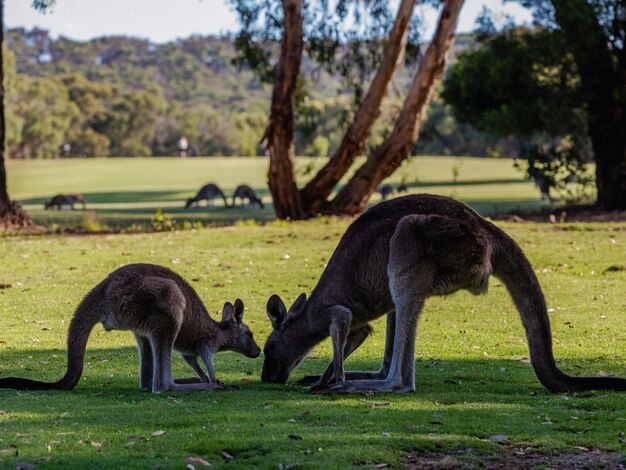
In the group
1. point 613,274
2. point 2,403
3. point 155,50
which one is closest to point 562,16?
point 613,274

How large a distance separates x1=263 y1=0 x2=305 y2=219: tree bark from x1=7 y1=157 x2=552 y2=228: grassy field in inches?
229

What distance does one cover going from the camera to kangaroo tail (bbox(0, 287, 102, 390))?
7574mm

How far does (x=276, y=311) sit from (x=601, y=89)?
20.8 m

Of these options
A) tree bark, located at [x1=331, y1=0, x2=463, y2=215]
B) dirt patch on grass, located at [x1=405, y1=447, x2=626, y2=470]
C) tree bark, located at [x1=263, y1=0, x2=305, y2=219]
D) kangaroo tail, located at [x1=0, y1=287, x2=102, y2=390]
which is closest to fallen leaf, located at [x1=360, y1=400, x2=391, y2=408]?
dirt patch on grass, located at [x1=405, y1=447, x2=626, y2=470]

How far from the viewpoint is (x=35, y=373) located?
872 centimetres

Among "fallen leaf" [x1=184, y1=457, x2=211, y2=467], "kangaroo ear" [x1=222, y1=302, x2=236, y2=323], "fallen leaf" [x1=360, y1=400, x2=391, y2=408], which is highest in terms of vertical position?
"kangaroo ear" [x1=222, y1=302, x2=236, y2=323]

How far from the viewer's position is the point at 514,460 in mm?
5742

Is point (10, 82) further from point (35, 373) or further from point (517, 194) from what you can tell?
point (35, 373)

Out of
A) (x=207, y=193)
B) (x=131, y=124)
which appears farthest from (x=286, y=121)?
(x=131, y=124)

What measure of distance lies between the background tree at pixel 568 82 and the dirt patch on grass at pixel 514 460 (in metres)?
21.0

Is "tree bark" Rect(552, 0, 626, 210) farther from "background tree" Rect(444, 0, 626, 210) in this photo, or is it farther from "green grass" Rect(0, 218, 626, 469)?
"green grass" Rect(0, 218, 626, 469)

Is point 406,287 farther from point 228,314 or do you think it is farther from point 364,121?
point 364,121

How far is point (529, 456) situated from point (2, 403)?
3601 mm

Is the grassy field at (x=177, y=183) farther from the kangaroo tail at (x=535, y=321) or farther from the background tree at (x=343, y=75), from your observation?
the kangaroo tail at (x=535, y=321)
